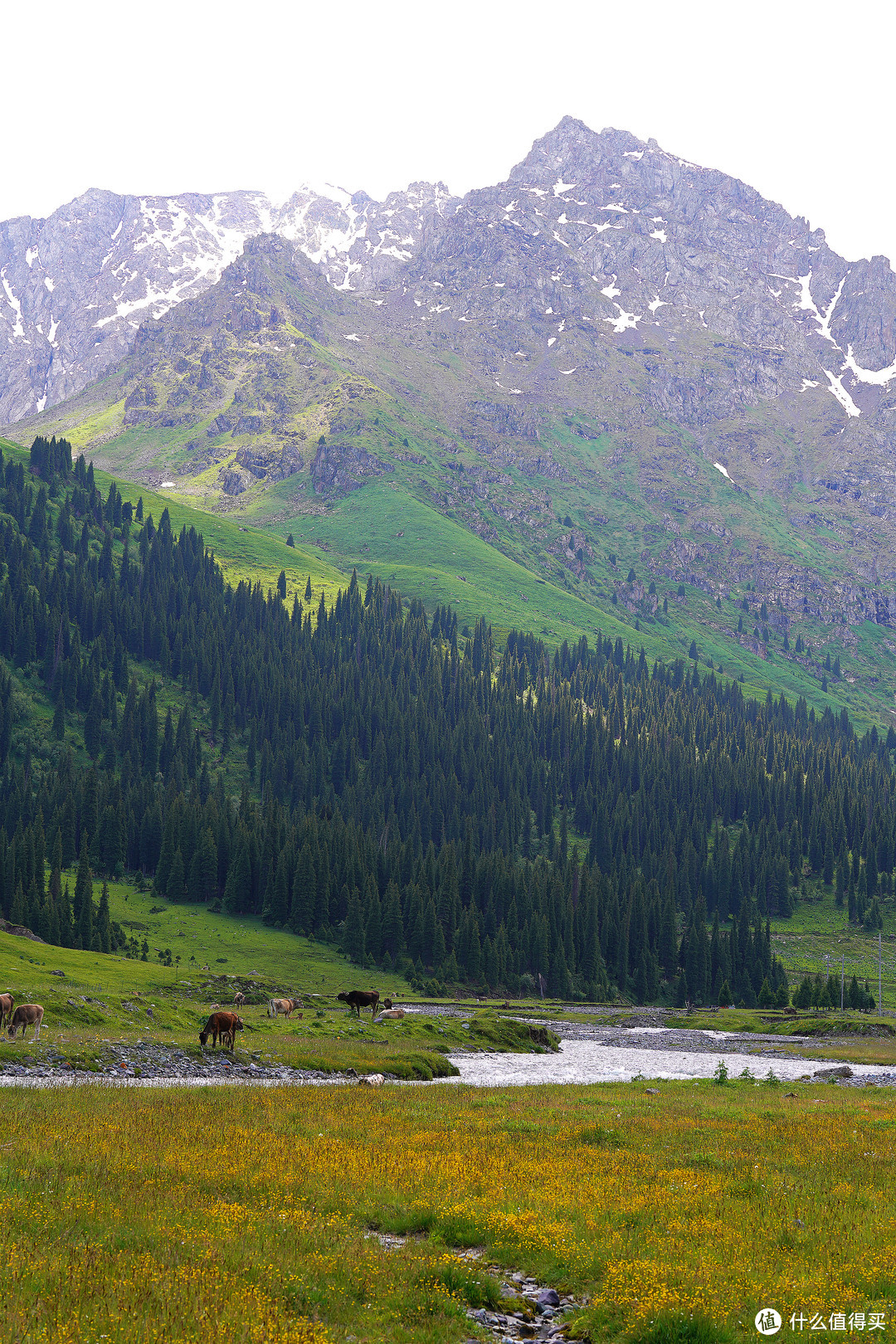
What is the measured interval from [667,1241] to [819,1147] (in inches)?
529

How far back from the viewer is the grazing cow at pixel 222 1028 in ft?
162

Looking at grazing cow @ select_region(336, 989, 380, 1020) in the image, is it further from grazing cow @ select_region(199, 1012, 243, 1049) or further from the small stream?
grazing cow @ select_region(199, 1012, 243, 1049)

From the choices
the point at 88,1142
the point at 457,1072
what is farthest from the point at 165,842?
the point at 88,1142

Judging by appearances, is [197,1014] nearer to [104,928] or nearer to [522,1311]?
[104,928]

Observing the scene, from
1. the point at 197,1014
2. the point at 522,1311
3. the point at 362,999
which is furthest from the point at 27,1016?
the point at 522,1311

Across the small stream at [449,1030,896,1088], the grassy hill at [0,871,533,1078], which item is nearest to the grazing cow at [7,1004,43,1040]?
the grassy hill at [0,871,533,1078]

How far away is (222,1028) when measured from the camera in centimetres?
→ 4950

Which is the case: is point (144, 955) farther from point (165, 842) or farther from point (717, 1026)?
point (717, 1026)

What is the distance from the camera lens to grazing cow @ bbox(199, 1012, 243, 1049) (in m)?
49.2

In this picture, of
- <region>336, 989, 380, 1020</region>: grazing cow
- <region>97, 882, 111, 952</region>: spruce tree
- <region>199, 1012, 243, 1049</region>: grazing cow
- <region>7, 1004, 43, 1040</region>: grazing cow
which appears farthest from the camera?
<region>97, 882, 111, 952</region>: spruce tree

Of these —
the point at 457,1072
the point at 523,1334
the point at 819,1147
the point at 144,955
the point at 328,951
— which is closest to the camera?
the point at 523,1334

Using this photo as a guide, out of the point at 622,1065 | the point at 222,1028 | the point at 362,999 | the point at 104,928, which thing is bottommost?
the point at 104,928

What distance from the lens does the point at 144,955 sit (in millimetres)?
111875

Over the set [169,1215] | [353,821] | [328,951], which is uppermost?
[169,1215]
